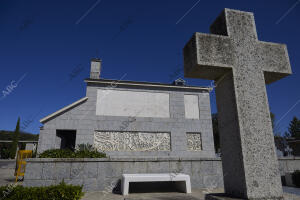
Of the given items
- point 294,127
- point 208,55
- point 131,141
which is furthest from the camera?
point 294,127

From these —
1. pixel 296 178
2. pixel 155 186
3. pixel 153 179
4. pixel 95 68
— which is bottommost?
pixel 155 186

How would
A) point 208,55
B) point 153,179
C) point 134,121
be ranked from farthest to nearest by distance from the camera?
point 134,121
point 153,179
point 208,55

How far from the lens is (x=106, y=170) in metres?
6.18

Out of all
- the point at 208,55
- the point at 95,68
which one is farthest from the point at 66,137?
the point at 208,55

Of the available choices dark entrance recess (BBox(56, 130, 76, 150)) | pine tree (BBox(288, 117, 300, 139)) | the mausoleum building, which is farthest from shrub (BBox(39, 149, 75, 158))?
pine tree (BBox(288, 117, 300, 139))

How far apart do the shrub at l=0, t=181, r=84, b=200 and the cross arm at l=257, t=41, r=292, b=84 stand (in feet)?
13.4

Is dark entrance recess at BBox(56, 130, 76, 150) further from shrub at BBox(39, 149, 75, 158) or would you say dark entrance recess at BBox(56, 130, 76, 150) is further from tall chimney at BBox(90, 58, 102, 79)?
shrub at BBox(39, 149, 75, 158)

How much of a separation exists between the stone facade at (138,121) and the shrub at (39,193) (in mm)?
8184

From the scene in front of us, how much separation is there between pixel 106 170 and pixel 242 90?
518 centimetres

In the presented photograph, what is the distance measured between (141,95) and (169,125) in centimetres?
298

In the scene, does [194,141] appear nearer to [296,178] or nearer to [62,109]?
[296,178]

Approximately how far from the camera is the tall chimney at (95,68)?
14031mm

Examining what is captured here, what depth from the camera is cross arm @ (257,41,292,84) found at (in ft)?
9.47

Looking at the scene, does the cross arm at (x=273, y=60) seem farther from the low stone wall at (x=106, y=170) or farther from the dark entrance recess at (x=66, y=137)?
the dark entrance recess at (x=66, y=137)
